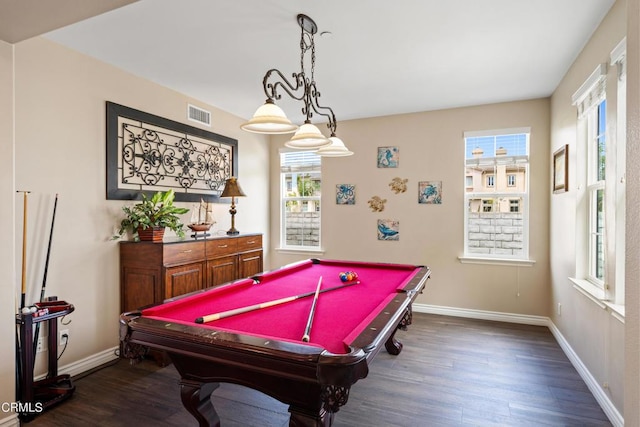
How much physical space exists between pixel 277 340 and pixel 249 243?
289cm

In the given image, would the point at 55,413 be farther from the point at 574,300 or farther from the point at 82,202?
the point at 574,300

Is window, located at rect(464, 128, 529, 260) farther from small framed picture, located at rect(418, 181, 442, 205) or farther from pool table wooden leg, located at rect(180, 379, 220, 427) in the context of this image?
pool table wooden leg, located at rect(180, 379, 220, 427)

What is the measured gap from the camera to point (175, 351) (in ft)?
4.92

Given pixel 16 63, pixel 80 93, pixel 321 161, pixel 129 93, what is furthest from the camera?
pixel 321 161

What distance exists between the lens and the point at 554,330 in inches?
146

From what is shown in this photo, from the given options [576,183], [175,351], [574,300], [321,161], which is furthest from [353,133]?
[175,351]

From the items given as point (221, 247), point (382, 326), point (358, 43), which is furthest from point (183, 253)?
point (358, 43)

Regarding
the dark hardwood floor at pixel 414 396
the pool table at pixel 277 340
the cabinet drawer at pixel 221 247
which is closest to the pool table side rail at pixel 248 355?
the pool table at pixel 277 340

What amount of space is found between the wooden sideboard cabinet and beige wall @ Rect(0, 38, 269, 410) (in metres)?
0.13

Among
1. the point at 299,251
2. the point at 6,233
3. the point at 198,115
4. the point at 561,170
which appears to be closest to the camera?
the point at 6,233

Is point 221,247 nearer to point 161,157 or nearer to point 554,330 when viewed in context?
point 161,157

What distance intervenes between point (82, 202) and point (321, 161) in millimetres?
3164

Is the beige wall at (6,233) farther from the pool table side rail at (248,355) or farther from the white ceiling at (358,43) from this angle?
the pool table side rail at (248,355)

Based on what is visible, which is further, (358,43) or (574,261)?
(574,261)
